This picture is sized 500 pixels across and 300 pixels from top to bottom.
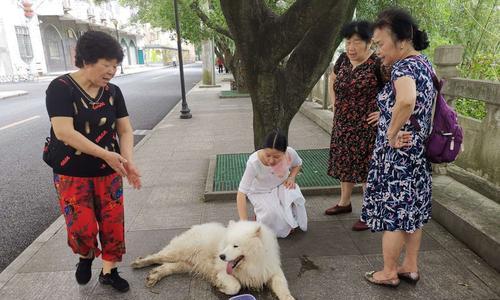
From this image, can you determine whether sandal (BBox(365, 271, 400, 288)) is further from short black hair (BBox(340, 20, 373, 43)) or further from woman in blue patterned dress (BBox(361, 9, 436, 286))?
short black hair (BBox(340, 20, 373, 43))

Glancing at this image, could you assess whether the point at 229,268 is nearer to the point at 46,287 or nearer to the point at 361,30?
the point at 46,287

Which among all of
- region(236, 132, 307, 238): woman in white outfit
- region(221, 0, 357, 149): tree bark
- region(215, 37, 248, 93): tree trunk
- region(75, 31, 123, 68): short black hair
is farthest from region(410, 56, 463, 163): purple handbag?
region(215, 37, 248, 93): tree trunk

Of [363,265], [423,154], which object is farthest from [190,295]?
[423,154]

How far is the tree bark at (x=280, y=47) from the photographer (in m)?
4.02

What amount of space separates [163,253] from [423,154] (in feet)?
7.40

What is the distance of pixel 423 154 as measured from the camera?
2.49m

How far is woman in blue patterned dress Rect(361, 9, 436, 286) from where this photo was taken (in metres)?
2.31

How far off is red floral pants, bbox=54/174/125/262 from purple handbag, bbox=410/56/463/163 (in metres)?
2.21

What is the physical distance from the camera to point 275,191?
3.52 meters

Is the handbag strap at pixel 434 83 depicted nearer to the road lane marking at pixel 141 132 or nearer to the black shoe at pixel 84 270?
the black shoe at pixel 84 270

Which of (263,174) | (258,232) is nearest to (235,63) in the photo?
(263,174)

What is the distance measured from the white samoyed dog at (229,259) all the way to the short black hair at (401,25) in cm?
164

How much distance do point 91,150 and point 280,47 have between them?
8.65 ft

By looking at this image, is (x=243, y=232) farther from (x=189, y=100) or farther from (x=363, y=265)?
(x=189, y=100)
